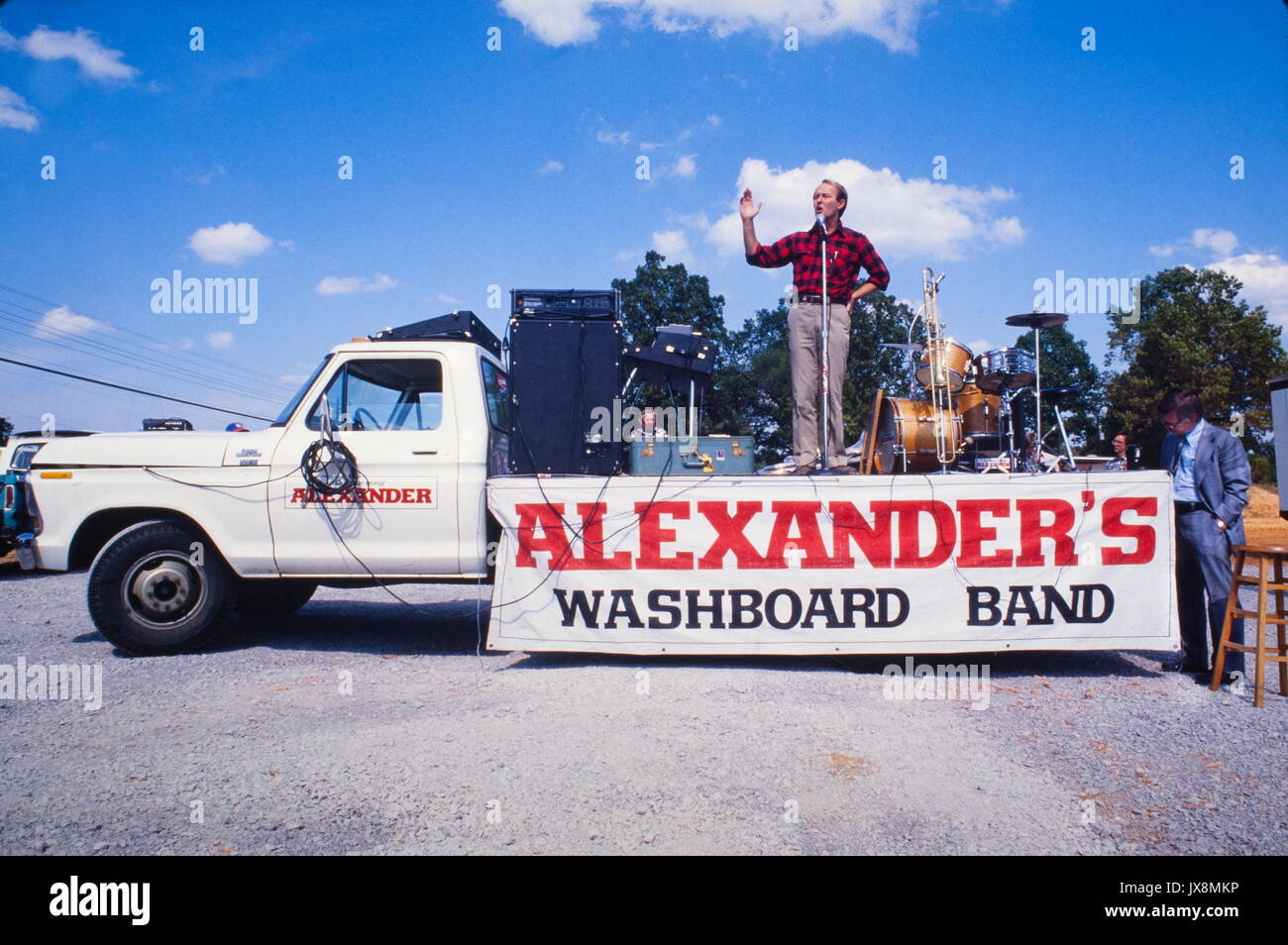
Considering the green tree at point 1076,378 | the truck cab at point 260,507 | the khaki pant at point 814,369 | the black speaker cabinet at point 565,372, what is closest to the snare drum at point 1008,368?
the khaki pant at point 814,369

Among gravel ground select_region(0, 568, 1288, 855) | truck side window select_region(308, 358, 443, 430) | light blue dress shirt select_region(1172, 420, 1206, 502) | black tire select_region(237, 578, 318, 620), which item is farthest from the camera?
black tire select_region(237, 578, 318, 620)

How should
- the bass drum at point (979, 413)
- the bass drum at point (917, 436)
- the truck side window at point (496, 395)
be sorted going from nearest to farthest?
the truck side window at point (496, 395), the bass drum at point (917, 436), the bass drum at point (979, 413)

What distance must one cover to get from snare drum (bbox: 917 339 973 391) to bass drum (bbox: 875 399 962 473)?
29 cm

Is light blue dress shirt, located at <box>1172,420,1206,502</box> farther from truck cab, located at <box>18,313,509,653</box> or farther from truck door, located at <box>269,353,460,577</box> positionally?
truck door, located at <box>269,353,460,577</box>

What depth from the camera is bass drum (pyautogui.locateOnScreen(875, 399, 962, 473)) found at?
7746 millimetres

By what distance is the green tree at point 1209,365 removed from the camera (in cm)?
3706

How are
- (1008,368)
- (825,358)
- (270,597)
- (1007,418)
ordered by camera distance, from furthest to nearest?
1. (1007,418)
2. (1008,368)
3. (270,597)
4. (825,358)

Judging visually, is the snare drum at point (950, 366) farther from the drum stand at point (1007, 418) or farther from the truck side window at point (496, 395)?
the truck side window at point (496, 395)

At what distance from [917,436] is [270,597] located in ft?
21.8

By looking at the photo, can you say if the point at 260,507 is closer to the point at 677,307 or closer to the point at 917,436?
the point at 917,436

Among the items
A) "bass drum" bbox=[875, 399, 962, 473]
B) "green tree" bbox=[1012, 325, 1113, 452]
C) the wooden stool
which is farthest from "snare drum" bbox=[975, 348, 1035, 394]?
"green tree" bbox=[1012, 325, 1113, 452]

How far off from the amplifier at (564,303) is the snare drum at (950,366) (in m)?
3.55

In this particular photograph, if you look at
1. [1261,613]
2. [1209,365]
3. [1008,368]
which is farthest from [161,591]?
[1209,365]

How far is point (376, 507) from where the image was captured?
5297 millimetres
